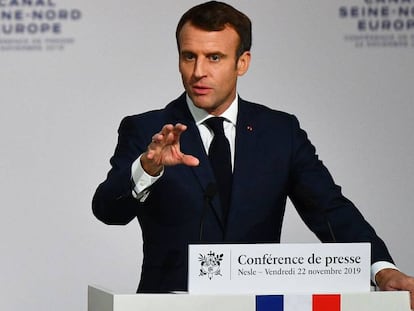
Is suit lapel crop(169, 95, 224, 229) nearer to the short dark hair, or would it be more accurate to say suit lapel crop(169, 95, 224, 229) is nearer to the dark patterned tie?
the dark patterned tie

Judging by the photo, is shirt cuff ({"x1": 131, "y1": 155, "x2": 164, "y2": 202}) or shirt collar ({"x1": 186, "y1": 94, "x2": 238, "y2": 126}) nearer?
shirt cuff ({"x1": 131, "y1": 155, "x2": 164, "y2": 202})

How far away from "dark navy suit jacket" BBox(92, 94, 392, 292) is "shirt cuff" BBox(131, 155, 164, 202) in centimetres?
6

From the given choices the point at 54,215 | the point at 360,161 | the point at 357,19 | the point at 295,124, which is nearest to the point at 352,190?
the point at 360,161

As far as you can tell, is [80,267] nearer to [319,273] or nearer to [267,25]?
[267,25]

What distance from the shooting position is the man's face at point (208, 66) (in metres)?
3.48

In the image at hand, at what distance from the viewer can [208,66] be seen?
3510 mm

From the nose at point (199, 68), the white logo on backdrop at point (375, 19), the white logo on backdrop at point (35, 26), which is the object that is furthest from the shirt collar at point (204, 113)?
the white logo on backdrop at point (375, 19)

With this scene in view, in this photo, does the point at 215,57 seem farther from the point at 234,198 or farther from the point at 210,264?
the point at 210,264

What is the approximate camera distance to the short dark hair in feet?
11.6

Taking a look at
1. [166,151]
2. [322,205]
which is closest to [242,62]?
[322,205]

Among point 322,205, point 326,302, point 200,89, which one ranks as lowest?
point 326,302

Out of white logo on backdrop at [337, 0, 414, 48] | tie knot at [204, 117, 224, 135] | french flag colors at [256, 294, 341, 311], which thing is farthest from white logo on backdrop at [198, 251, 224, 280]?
white logo on backdrop at [337, 0, 414, 48]

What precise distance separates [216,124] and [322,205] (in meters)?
0.46

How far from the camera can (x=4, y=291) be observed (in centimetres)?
A: 445
